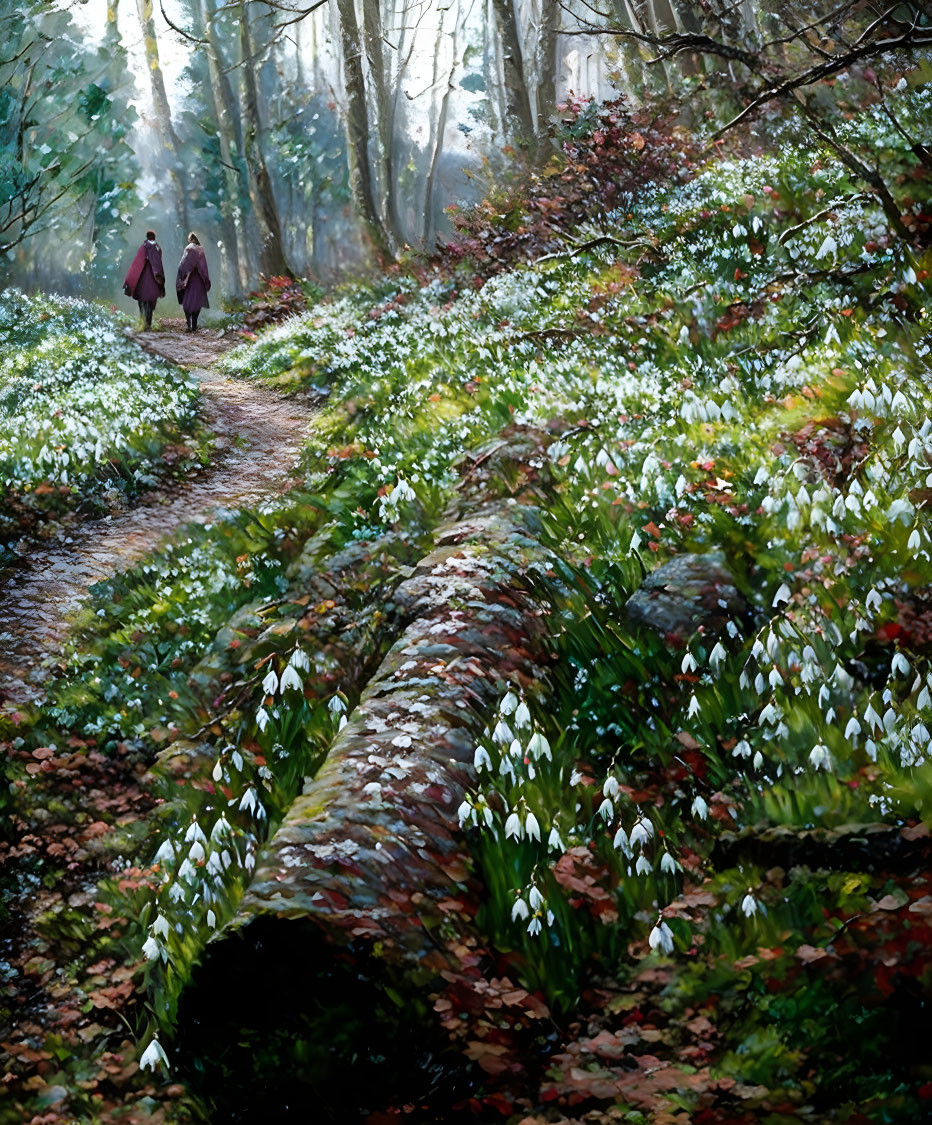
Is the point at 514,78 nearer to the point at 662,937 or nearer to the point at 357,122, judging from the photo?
the point at 357,122

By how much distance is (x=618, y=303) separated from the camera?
10383mm

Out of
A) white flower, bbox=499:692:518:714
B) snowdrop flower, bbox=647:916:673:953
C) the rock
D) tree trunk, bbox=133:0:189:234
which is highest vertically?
tree trunk, bbox=133:0:189:234

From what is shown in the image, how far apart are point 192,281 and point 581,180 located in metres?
10.7

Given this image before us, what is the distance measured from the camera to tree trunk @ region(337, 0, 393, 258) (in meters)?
18.5

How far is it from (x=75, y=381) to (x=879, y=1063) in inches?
521

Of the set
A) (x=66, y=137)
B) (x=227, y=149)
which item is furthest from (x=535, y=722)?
(x=66, y=137)

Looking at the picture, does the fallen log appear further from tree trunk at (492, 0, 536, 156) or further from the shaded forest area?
tree trunk at (492, 0, 536, 156)

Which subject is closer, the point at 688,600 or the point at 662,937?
the point at 662,937

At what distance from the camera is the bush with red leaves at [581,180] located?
14.1 m

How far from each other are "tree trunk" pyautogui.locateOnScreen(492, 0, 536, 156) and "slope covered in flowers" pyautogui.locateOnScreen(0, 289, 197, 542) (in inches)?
313

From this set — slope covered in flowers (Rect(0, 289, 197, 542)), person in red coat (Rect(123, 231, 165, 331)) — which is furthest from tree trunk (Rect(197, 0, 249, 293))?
slope covered in flowers (Rect(0, 289, 197, 542))

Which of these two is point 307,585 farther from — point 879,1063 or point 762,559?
point 879,1063

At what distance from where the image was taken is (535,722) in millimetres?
4684

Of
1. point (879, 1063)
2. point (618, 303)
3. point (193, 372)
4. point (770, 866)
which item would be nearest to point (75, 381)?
point (193, 372)
